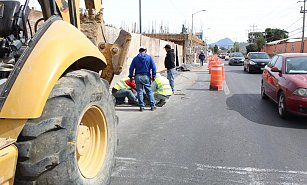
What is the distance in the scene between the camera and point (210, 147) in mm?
5953

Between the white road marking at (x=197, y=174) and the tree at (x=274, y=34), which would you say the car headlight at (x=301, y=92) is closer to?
the white road marking at (x=197, y=174)

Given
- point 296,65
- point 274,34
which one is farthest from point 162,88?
point 274,34

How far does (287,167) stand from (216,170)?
1.06m

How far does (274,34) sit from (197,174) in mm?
124558

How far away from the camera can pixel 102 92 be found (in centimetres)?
351

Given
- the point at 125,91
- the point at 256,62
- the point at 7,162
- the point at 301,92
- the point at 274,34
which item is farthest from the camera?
the point at 274,34

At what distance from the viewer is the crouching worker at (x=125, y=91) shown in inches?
402

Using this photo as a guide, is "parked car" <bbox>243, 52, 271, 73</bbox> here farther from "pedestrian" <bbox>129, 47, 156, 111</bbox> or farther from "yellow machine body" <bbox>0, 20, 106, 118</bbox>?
"yellow machine body" <bbox>0, 20, 106, 118</bbox>

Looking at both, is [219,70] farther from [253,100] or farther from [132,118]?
[132,118]

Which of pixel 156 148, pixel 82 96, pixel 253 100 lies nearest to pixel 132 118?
pixel 156 148

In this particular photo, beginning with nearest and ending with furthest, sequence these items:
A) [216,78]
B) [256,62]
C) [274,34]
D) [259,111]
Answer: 1. [259,111]
2. [216,78]
3. [256,62]
4. [274,34]

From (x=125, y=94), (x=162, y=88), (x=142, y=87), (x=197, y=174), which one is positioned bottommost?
(x=197, y=174)

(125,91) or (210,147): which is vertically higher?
(125,91)

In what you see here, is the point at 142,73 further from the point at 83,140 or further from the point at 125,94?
the point at 83,140
